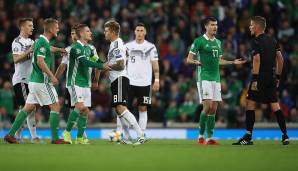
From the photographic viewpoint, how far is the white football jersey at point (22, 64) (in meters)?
13.3

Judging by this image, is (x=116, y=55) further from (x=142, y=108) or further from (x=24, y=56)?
(x=142, y=108)

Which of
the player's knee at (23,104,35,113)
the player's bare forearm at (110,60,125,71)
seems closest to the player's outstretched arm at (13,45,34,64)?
the player's knee at (23,104,35,113)

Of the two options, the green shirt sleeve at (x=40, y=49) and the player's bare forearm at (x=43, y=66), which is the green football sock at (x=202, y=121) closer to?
the player's bare forearm at (x=43, y=66)

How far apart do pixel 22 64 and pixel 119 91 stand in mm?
2324

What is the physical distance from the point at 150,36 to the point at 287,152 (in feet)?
38.4

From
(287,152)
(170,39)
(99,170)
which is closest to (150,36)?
(170,39)

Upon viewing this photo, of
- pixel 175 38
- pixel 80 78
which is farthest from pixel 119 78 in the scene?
pixel 175 38

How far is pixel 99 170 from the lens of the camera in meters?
7.91

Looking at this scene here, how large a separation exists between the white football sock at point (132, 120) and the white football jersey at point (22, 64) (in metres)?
2.40

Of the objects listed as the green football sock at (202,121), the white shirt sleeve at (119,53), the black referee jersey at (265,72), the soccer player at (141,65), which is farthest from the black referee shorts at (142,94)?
the black referee jersey at (265,72)

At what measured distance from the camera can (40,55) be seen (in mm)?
12414

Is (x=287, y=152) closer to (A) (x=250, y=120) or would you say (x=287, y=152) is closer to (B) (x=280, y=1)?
(A) (x=250, y=120)

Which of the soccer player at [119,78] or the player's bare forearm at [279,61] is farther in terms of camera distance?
the player's bare forearm at [279,61]

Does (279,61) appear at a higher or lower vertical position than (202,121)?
higher
